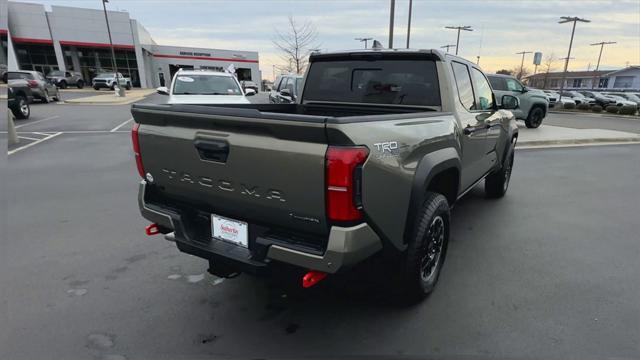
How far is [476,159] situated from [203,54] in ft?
188

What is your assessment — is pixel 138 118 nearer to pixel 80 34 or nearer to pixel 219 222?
pixel 219 222

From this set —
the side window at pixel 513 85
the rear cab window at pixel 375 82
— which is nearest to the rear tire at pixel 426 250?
the rear cab window at pixel 375 82

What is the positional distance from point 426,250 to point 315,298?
0.98 m

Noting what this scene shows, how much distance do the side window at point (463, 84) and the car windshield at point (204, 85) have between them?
783 centimetres

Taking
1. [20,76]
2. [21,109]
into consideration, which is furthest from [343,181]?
[20,76]

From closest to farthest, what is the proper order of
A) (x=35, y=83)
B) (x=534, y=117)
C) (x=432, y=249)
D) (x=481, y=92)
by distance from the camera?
1. (x=432, y=249)
2. (x=481, y=92)
3. (x=534, y=117)
4. (x=35, y=83)

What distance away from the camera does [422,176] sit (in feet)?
A: 8.46

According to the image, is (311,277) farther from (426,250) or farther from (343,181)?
(426,250)

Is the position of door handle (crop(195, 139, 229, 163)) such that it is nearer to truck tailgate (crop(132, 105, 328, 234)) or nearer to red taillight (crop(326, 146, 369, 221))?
truck tailgate (crop(132, 105, 328, 234))

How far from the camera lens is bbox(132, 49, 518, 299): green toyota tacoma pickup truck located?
2027mm

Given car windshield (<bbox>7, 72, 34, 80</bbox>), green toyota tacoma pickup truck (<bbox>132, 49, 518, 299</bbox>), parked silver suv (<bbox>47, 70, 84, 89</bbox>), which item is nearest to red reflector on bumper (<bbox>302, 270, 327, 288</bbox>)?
green toyota tacoma pickup truck (<bbox>132, 49, 518, 299</bbox>)

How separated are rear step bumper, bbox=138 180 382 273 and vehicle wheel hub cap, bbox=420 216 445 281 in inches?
32.3

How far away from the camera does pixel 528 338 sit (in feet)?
8.66

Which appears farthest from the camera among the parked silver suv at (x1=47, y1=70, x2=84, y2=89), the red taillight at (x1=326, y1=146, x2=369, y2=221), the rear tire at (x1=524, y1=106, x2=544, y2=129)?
the parked silver suv at (x1=47, y1=70, x2=84, y2=89)
